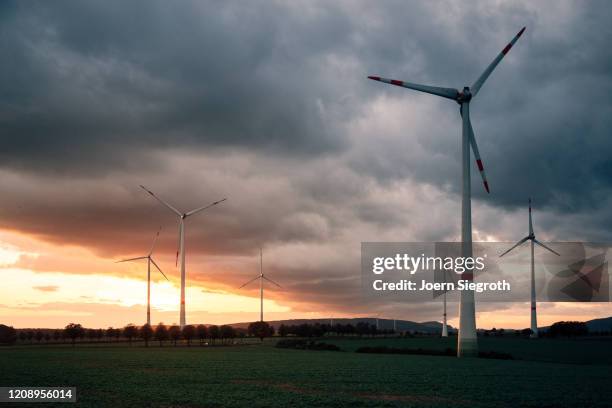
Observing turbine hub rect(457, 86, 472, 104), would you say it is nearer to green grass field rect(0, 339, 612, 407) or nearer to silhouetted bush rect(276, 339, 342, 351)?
green grass field rect(0, 339, 612, 407)

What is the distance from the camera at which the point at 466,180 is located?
95.6 meters

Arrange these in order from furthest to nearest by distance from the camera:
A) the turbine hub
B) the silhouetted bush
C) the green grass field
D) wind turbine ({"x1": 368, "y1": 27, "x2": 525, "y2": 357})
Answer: the silhouetted bush, the turbine hub, wind turbine ({"x1": 368, "y1": 27, "x2": 525, "y2": 357}), the green grass field

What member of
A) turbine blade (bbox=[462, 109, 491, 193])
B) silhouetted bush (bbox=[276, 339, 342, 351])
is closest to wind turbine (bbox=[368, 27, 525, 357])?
turbine blade (bbox=[462, 109, 491, 193])

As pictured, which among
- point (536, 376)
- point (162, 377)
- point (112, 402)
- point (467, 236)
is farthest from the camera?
point (467, 236)

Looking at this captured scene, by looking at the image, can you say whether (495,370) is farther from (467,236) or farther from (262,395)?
(262,395)

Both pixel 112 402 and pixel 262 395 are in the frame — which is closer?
pixel 112 402

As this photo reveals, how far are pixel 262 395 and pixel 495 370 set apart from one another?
36528 mm

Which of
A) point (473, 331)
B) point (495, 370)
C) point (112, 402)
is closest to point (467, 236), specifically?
point (473, 331)

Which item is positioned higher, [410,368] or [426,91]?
[426,91]

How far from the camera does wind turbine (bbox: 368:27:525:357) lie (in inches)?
3591

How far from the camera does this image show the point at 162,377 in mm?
62406

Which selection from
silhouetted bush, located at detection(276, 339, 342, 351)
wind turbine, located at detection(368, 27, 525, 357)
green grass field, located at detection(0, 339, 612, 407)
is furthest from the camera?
silhouetted bush, located at detection(276, 339, 342, 351)

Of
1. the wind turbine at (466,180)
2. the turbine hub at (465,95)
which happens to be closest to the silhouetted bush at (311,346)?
the wind turbine at (466,180)

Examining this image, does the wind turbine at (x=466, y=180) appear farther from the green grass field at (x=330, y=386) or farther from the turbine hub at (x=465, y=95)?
the green grass field at (x=330, y=386)
